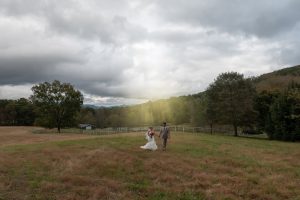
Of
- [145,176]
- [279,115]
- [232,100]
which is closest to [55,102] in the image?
[232,100]

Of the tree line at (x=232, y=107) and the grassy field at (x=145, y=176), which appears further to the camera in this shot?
the tree line at (x=232, y=107)

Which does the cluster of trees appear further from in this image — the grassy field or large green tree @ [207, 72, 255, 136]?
the grassy field

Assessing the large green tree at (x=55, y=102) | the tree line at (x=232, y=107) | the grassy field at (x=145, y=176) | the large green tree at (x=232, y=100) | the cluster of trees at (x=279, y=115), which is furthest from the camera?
the large green tree at (x=55, y=102)

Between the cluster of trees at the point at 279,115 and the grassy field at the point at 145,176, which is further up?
the cluster of trees at the point at 279,115

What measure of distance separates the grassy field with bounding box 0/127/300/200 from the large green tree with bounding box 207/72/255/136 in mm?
35720

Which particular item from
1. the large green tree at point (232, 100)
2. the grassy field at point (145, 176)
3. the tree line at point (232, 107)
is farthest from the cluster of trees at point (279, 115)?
the grassy field at point (145, 176)

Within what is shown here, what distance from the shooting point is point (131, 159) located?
23.9 meters

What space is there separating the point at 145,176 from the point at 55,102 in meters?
65.4

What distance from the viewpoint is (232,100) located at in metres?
63.1

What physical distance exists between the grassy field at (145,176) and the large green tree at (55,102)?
2142 inches

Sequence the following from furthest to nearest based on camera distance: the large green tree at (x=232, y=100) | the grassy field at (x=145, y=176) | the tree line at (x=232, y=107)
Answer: the large green tree at (x=232, y=100) → the tree line at (x=232, y=107) → the grassy field at (x=145, y=176)

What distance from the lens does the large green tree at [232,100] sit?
62.8 metres

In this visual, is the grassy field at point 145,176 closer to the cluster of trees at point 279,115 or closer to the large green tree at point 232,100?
the cluster of trees at point 279,115

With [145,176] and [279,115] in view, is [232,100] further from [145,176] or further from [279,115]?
[145,176]
